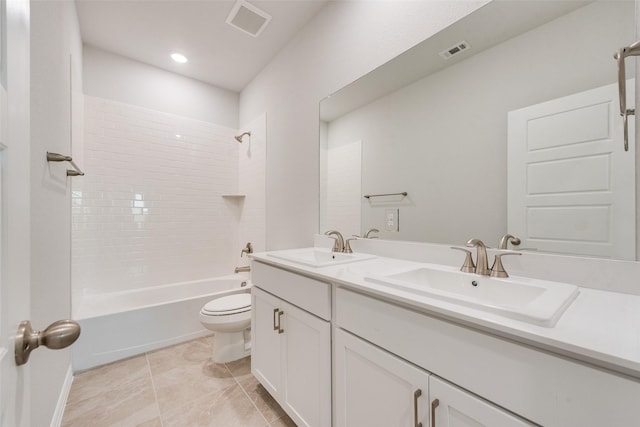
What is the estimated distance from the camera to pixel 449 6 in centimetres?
118

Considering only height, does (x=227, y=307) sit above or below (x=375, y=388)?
below

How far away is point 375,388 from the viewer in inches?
34.5

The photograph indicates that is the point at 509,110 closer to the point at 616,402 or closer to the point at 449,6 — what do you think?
the point at 449,6

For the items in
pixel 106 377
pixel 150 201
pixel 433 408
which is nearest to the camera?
pixel 433 408

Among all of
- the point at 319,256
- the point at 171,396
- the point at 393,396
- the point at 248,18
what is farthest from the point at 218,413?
the point at 248,18

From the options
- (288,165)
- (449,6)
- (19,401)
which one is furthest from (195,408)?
(449,6)

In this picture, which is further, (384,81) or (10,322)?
(384,81)

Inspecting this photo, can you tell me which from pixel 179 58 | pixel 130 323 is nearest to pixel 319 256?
pixel 130 323

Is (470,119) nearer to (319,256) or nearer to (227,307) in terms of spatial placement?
(319,256)

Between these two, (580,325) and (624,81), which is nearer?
(580,325)

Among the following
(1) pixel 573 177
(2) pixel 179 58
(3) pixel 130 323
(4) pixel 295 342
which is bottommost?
(3) pixel 130 323

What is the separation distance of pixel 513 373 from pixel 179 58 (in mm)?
3241

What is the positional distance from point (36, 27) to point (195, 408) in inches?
78.0

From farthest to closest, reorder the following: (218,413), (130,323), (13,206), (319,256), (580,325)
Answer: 1. (130,323)
2. (319,256)
3. (218,413)
4. (580,325)
5. (13,206)
